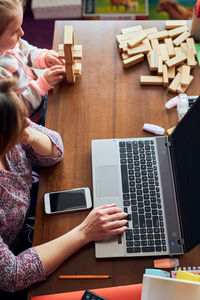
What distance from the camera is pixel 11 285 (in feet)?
2.67

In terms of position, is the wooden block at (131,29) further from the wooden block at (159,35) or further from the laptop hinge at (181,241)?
the laptop hinge at (181,241)

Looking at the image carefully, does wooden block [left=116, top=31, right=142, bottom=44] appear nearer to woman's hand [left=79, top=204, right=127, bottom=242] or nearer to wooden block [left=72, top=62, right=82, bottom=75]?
wooden block [left=72, top=62, right=82, bottom=75]

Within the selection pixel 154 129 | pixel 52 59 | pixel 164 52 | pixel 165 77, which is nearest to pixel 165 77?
pixel 165 77

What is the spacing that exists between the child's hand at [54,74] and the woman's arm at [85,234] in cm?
50

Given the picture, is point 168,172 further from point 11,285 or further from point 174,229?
point 11,285

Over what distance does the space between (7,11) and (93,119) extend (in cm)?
44

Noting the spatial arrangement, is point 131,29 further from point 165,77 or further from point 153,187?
point 153,187

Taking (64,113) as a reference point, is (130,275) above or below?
below

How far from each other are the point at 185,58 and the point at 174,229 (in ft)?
2.08

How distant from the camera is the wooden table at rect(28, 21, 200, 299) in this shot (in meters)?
0.83

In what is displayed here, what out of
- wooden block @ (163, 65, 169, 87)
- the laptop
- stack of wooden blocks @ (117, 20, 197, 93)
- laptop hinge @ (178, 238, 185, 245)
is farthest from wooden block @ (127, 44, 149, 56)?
laptop hinge @ (178, 238, 185, 245)

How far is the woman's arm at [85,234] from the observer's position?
0.83 meters

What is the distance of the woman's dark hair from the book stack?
61.6 inches

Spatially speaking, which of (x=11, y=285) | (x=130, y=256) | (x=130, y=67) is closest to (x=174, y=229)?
(x=130, y=256)
